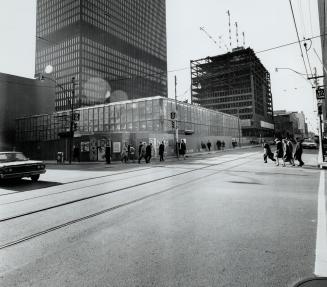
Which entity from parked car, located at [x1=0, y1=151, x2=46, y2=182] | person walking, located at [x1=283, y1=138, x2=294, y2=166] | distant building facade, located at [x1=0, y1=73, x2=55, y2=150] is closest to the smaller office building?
distant building facade, located at [x1=0, y1=73, x2=55, y2=150]

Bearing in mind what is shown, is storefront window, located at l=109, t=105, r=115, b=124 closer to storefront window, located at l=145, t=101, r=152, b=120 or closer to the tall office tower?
storefront window, located at l=145, t=101, r=152, b=120

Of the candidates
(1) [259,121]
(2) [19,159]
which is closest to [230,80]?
(1) [259,121]

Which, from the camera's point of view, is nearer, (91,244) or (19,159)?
(91,244)

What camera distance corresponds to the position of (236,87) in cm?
11412

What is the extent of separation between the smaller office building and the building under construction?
65.7 meters

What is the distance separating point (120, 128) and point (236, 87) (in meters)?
91.4

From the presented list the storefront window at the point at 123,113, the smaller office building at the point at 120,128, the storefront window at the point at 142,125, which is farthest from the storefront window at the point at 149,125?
the storefront window at the point at 123,113

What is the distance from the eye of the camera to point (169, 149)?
32.3 m

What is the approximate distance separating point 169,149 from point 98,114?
39.8 feet

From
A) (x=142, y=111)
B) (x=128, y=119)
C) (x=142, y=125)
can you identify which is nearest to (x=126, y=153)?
(x=142, y=125)

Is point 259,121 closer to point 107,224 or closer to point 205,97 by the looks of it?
point 205,97

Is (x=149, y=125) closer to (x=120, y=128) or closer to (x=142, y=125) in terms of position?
(x=142, y=125)

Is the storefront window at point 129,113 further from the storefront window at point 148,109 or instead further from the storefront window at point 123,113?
the storefront window at point 148,109

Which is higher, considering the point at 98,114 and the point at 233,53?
the point at 233,53
